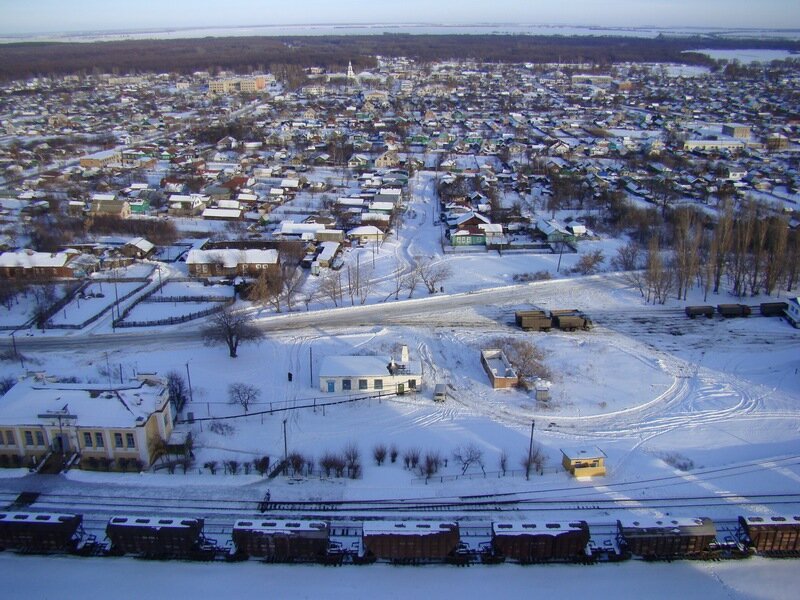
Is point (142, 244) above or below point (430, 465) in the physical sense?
above

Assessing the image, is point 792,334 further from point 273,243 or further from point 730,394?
point 273,243

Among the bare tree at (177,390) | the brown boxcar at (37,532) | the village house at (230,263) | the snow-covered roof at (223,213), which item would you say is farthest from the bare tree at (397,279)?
the brown boxcar at (37,532)

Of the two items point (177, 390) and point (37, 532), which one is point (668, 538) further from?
point (177, 390)

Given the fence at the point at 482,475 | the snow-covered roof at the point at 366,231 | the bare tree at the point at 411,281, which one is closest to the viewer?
the fence at the point at 482,475

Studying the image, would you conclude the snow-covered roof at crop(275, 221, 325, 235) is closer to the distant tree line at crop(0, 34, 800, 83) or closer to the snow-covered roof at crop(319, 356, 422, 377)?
the snow-covered roof at crop(319, 356, 422, 377)

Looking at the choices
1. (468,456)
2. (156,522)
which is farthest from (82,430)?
(468,456)

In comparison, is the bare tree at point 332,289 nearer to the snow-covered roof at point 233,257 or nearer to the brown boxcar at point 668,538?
the snow-covered roof at point 233,257

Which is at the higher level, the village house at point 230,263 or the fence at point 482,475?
the village house at point 230,263
